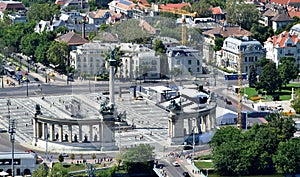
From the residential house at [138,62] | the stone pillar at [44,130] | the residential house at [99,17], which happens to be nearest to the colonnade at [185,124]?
the residential house at [138,62]

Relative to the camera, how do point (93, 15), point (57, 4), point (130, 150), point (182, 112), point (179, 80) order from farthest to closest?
point (57, 4) → point (93, 15) → point (179, 80) → point (182, 112) → point (130, 150)

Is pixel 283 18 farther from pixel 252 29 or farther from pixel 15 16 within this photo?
pixel 15 16

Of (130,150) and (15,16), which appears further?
(15,16)

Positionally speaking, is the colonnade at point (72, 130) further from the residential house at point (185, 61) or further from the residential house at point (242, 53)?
the residential house at point (242, 53)

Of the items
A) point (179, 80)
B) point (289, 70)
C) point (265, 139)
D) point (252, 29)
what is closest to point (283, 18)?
point (252, 29)

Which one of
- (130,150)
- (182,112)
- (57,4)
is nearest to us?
(130,150)

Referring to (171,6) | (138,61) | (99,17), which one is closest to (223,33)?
(99,17)

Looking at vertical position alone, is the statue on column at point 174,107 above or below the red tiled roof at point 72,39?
above
